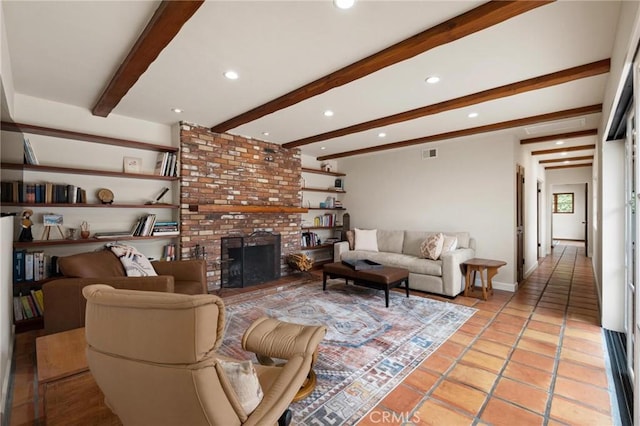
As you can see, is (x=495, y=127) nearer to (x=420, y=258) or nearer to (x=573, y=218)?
(x=420, y=258)

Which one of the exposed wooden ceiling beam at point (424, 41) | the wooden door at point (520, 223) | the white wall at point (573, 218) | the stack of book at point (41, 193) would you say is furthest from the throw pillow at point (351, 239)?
the white wall at point (573, 218)

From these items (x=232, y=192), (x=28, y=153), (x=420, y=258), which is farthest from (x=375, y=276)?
(x=28, y=153)

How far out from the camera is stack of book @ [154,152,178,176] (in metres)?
3.88

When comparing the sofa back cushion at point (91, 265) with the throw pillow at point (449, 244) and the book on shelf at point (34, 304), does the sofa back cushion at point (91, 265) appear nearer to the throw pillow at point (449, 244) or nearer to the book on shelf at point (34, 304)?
the book on shelf at point (34, 304)

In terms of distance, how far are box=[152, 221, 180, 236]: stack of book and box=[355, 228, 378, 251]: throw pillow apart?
9.84 feet

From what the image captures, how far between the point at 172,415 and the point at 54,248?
11.0 feet

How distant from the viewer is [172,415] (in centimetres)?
94

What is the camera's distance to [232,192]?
4.57 metres

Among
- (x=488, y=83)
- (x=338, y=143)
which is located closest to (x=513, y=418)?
(x=488, y=83)

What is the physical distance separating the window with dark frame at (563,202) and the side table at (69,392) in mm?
13983

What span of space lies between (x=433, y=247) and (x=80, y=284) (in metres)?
4.14

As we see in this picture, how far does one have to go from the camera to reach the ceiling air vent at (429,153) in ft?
16.9

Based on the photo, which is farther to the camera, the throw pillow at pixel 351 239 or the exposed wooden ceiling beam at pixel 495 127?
the throw pillow at pixel 351 239
